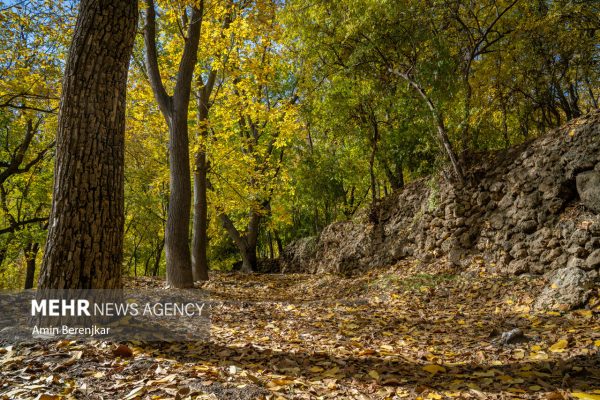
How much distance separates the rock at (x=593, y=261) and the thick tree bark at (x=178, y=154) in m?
6.63

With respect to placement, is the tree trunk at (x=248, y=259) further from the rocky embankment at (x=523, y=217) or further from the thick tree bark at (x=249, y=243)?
the rocky embankment at (x=523, y=217)

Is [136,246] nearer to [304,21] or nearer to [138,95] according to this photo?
[138,95]

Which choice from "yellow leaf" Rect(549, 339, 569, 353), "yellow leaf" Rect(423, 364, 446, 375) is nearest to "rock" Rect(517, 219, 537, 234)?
"yellow leaf" Rect(549, 339, 569, 353)

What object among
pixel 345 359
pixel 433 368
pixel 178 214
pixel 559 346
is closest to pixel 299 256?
pixel 178 214

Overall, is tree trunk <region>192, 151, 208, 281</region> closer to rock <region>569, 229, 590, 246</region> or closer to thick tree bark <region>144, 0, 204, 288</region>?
thick tree bark <region>144, 0, 204, 288</region>

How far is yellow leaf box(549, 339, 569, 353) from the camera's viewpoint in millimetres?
3426

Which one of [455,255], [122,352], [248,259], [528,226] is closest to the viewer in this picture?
[122,352]

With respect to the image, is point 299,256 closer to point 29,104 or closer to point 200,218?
point 200,218

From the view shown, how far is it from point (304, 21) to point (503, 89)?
5092mm

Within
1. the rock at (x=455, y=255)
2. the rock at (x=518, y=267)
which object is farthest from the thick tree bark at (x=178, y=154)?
the rock at (x=518, y=267)

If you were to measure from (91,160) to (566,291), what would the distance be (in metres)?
5.60

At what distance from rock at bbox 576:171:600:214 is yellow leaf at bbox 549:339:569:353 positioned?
308 cm

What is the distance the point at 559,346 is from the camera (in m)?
3.49

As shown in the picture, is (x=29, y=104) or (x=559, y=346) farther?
(x=29, y=104)
